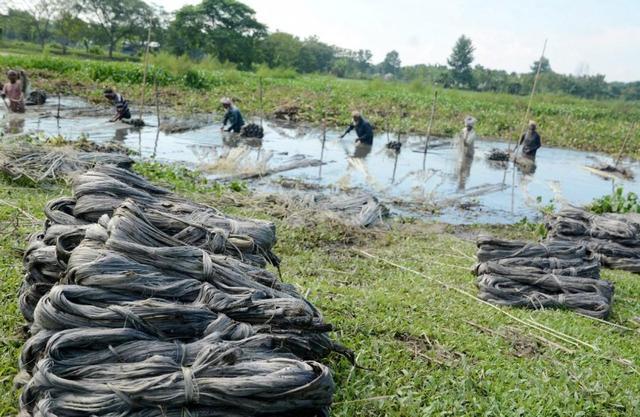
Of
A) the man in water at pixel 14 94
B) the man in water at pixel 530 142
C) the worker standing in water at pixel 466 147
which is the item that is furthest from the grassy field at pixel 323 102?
the man in water at pixel 14 94

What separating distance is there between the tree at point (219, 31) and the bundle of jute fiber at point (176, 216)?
55.0m

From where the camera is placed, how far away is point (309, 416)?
2.85 meters

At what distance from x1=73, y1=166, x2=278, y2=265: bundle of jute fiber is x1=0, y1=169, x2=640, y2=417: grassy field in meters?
0.92

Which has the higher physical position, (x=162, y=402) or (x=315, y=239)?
(x=162, y=402)

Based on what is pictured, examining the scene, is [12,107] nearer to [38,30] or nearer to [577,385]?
[577,385]

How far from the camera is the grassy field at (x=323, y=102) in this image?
27.4m

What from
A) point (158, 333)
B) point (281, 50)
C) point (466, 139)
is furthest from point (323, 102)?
point (281, 50)

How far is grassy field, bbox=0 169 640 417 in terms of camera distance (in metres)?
3.76

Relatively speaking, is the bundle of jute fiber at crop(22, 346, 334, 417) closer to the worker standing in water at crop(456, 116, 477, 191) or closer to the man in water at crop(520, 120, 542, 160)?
the worker standing in water at crop(456, 116, 477, 191)

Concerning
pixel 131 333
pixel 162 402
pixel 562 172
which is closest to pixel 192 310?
pixel 131 333

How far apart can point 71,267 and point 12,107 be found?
16.3 meters

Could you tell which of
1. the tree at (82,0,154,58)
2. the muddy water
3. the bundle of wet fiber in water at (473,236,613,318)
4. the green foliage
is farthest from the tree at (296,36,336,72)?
the bundle of wet fiber in water at (473,236,613,318)

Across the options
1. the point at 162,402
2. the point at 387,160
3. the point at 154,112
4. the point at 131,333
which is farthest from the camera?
the point at 154,112

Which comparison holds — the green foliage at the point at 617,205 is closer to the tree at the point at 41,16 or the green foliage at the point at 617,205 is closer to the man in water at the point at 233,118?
the man in water at the point at 233,118
